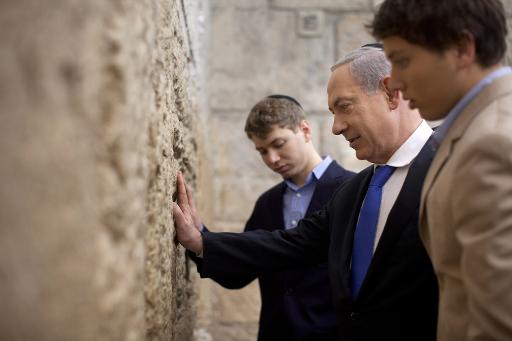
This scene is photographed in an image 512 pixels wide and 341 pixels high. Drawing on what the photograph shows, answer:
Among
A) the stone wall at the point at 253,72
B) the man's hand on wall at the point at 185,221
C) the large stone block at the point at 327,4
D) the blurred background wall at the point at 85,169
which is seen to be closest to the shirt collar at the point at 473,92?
the blurred background wall at the point at 85,169

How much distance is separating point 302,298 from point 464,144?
144 cm

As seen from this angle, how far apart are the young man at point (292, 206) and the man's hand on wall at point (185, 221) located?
62 cm

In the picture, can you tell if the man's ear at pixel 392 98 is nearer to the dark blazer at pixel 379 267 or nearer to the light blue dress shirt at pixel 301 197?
the dark blazer at pixel 379 267

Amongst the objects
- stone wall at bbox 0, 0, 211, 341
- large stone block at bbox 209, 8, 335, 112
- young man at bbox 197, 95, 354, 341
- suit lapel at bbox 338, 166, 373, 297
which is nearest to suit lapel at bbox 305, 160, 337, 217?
young man at bbox 197, 95, 354, 341

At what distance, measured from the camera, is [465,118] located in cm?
115

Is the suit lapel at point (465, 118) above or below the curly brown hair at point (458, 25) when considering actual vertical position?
below

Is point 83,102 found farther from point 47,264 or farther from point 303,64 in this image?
point 303,64

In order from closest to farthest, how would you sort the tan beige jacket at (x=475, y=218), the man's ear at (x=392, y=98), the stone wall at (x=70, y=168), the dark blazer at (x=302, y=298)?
the stone wall at (x=70, y=168), the tan beige jacket at (x=475, y=218), the man's ear at (x=392, y=98), the dark blazer at (x=302, y=298)

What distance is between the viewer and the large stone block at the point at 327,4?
14.3 ft

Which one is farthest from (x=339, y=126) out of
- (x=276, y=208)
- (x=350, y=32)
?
(x=350, y=32)

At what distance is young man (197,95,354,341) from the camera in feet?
7.64

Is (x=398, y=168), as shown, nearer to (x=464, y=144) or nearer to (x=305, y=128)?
(x=464, y=144)

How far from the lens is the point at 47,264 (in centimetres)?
74

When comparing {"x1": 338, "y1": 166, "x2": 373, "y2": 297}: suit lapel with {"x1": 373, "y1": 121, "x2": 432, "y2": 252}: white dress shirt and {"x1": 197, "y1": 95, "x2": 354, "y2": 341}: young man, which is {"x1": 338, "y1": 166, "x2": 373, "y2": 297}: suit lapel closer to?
{"x1": 373, "y1": 121, "x2": 432, "y2": 252}: white dress shirt
